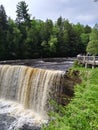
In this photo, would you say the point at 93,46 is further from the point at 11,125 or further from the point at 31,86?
the point at 11,125

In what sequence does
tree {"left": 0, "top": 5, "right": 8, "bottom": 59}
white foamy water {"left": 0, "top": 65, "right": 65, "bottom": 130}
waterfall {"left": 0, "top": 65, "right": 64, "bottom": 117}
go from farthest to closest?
1. tree {"left": 0, "top": 5, "right": 8, "bottom": 59}
2. waterfall {"left": 0, "top": 65, "right": 64, "bottom": 117}
3. white foamy water {"left": 0, "top": 65, "right": 65, "bottom": 130}

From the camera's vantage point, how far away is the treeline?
51.0 meters

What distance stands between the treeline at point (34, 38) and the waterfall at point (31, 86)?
23.6m

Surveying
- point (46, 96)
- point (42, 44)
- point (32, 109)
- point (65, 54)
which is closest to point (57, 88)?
point (46, 96)

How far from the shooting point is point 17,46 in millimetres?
51625

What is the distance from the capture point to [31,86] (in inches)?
854

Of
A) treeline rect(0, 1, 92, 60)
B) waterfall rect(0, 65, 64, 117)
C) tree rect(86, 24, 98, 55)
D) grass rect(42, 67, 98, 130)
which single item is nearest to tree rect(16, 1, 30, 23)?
treeline rect(0, 1, 92, 60)

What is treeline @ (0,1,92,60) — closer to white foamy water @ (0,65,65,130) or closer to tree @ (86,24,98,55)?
tree @ (86,24,98,55)

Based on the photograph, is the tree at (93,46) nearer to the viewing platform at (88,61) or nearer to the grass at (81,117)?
the viewing platform at (88,61)

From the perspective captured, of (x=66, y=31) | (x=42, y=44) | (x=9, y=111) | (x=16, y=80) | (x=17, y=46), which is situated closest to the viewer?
(x=9, y=111)

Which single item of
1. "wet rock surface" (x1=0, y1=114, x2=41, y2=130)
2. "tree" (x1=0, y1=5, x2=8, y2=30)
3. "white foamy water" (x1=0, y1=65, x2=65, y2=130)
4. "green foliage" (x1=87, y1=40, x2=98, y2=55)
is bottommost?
"wet rock surface" (x1=0, y1=114, x2=41, y2=130)

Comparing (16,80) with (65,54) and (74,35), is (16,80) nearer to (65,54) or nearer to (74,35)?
(65,54)

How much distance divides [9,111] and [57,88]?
3608mm

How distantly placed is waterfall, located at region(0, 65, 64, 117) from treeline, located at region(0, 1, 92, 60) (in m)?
23.6
